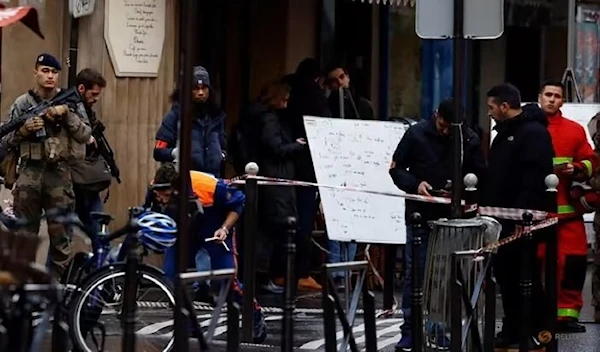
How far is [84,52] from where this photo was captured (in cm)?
1524

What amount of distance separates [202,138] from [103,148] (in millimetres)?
991

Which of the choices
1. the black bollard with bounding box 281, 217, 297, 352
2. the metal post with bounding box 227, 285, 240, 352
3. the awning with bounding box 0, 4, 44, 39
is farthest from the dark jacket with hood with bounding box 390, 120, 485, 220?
the awning with bounding box 0, 4, 44, 39

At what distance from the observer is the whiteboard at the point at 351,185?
46.9 ft

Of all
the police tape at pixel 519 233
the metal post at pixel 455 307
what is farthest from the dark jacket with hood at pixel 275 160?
the metal post at pixel 455 307

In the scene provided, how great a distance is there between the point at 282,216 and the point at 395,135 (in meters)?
1.26

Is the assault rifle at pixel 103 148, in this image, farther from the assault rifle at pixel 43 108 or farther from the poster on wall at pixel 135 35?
the poster on wall at pixel 135 35

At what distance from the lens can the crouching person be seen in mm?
11422

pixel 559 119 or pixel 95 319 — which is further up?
pixel 559 119

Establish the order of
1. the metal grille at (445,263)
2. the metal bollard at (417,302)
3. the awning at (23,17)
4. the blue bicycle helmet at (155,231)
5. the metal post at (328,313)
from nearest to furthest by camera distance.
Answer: the awning at (23,17)
the metal post at (328,313)
the metal bollard at (417,302)
the metal grille at (445,263)
the blue bicycle helmet at (155,231)

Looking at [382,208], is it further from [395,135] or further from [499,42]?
[499,42]

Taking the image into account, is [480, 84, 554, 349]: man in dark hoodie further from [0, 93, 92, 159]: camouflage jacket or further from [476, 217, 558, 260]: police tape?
[0, 93, 92, 159]: camouflage jacket

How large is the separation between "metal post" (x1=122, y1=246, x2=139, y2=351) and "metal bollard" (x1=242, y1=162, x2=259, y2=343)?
362 centimetres

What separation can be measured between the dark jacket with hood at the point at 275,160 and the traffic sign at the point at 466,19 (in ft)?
11.4

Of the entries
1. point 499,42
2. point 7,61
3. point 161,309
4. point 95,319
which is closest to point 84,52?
point 7,61
